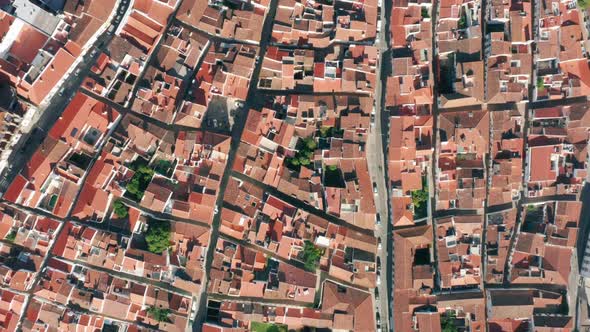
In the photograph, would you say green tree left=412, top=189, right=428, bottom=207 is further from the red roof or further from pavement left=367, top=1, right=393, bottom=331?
the red roof

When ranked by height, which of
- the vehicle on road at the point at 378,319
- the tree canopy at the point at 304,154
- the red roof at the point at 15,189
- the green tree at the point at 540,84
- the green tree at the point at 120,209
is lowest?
the vehicle on road at the point at 378,319

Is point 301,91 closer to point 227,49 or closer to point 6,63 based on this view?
point 227,49

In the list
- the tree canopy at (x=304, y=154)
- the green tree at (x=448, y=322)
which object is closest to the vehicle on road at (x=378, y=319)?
the green tree at (x=448, y=322)

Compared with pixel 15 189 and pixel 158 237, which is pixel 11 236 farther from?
pixel 158 237

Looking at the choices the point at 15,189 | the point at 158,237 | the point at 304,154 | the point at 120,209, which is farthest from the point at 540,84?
the point at 15,189

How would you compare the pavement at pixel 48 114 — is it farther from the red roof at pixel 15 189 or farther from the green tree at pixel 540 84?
the green tree at pixel 540 84
